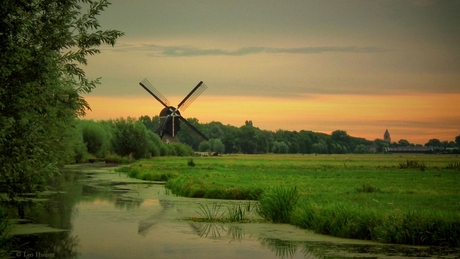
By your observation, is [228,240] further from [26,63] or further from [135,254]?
[26,63]

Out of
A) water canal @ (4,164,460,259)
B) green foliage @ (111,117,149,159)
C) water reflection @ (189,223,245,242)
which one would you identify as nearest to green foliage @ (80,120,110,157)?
green foliage @ (111,117,149,159)

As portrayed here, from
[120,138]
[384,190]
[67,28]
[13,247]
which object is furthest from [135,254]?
[120,138]

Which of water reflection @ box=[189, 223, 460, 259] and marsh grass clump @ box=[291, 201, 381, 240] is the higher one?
marsh grass clump @ box=[291, 201, 381, 240]

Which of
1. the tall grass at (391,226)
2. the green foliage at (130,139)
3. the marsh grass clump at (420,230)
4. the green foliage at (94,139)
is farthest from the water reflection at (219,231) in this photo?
the green foliage at (130,139)

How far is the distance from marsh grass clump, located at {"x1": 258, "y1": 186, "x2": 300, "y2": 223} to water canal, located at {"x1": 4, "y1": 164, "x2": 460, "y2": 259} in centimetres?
96

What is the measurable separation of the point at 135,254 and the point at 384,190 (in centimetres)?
2498

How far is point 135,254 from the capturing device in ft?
61.6

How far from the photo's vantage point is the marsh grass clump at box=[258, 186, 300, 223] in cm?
2681

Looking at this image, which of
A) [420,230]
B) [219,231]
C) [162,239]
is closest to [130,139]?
[219,231]

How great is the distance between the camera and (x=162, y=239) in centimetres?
2178

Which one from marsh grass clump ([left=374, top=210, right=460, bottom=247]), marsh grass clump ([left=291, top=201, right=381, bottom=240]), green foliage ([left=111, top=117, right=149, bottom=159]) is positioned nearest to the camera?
marsh grass clump ([left=374, top=210, right=460, bottom=247])

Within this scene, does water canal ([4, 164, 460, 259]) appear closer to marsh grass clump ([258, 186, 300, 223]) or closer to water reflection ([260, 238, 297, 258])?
water reflection ([260, 238, 297, 258])

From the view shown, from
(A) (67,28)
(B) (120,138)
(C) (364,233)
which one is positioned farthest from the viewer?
(B) (120,138)

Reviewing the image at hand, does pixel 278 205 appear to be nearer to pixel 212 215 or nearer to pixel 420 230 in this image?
pixel 212 215
